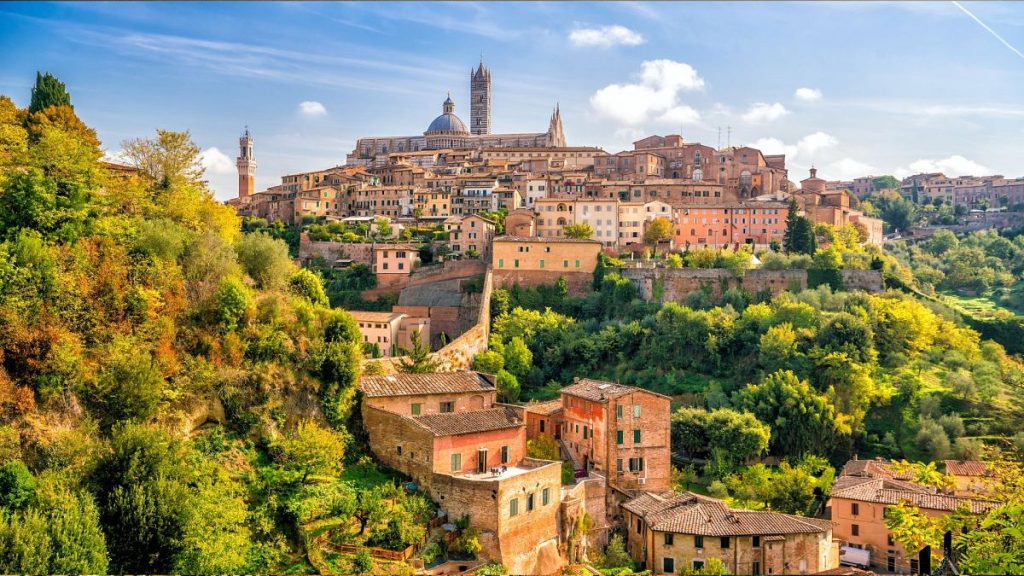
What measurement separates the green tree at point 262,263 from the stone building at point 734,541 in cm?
1224

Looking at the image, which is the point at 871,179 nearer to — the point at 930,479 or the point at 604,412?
the point at 604,412

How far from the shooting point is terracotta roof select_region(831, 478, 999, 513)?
2380 centimetres

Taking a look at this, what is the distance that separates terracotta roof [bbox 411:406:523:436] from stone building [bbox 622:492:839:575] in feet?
14.8

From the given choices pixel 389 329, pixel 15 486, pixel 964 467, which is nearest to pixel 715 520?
pixel 964 467

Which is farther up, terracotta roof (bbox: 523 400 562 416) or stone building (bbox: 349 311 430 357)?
stone building (bbox: 349 311 430 357)

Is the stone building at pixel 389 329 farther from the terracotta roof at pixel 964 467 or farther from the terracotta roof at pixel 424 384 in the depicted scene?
the terracotta roof at pixel 964 467

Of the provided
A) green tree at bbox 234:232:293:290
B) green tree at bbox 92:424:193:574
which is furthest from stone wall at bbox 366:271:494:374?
green tree at bbox 92:424:193:574

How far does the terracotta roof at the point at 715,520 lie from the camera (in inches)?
858

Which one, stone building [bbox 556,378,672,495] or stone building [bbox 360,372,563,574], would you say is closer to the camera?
stone building [bbox 360,372,563,574]

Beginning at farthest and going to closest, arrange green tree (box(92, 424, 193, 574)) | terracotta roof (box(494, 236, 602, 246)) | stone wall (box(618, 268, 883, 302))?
terracotta roof (box(494, 236, 602, 246)) → stone wall (box(618, 268, 883, 302)) → green tree (box(92, 424, 193, 574))

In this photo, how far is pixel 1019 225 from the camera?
68625mm

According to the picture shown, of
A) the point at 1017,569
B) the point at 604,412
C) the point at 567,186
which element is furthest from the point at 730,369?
the point at 1017,569

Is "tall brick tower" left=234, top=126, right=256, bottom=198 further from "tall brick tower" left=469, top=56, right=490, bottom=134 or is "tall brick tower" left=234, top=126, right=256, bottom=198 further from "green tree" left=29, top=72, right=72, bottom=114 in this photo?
"green tree" left=29, top=72, right=72, bottom=114

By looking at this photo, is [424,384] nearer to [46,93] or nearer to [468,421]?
[468,421]
